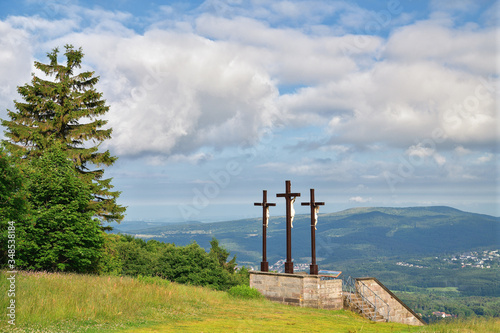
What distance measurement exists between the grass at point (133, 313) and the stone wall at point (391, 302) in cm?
823

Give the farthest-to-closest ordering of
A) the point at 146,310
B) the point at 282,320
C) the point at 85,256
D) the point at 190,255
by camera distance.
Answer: the point at 190,255
the point at 85,256
the point at 282,320
the point at 146,310

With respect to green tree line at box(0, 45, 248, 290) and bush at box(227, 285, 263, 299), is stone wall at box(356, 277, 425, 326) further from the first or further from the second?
green tree line at box(0, 45, 248, 290)

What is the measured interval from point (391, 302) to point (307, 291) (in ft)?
21.2

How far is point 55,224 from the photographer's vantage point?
2114 centimetres

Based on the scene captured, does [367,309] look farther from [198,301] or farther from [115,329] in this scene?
[115,329]

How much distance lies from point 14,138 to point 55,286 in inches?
723

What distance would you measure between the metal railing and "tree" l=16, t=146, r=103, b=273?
14454 millimetres

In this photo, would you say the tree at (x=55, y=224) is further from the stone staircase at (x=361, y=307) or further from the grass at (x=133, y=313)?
the stone staircase at (x=361, y=307)

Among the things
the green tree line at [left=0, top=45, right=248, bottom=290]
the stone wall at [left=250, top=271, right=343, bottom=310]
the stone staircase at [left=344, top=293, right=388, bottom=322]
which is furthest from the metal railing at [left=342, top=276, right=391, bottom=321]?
the green tree line at [left=0, top=45, right=248, bottom=290]

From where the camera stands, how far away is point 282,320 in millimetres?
13945

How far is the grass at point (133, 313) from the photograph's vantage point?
423 inches

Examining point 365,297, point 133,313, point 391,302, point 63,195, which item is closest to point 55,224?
point 63,195

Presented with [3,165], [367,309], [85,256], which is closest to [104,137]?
[85,256]

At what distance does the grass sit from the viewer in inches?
423
